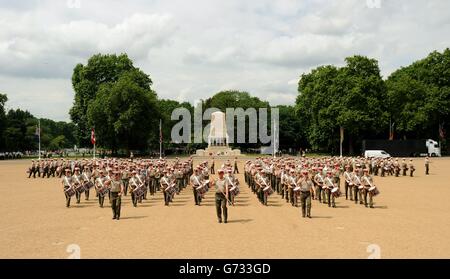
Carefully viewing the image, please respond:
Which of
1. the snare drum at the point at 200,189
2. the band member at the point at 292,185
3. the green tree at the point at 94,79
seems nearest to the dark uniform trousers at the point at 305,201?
the band member at the point at 292,185

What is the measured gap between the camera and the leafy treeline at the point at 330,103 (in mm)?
68438

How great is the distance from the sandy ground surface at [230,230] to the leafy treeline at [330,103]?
46.1m

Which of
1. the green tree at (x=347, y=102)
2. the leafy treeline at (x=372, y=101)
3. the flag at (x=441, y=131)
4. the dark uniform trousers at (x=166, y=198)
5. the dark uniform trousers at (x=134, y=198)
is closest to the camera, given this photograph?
the dark uniform trousers at (x=134, y=198)

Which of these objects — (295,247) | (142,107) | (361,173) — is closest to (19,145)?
(142,107)

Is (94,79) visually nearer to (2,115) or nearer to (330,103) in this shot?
(2,115)

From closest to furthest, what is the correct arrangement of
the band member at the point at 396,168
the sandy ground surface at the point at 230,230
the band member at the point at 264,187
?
the sandy ground surface at the point at 230,230, the band member at the point at 264,187, the band member at the point at 396,168

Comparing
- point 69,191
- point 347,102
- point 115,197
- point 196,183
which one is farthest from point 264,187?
point 347,102

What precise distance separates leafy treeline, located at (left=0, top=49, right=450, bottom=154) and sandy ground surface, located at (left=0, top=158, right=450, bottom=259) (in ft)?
151

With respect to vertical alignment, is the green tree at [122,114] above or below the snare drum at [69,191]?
above

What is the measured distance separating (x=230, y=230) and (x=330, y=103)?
60.0 m

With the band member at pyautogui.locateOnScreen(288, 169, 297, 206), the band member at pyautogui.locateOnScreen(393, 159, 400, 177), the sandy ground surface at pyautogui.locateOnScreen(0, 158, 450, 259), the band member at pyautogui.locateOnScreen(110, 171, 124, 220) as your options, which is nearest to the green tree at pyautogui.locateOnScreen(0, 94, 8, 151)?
the sandy ground surface at pyautogui.locateOnScreen(0, 158, 450, 259)

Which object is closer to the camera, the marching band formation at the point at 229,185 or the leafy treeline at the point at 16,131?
the marching band formation at the point at 229,185

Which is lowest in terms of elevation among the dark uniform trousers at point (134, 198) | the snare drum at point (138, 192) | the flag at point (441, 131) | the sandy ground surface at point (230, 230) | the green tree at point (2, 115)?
the sandy ground surface at point (230, 230)

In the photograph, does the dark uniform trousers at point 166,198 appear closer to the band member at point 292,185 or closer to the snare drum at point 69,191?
the snare drum at point 69,191
